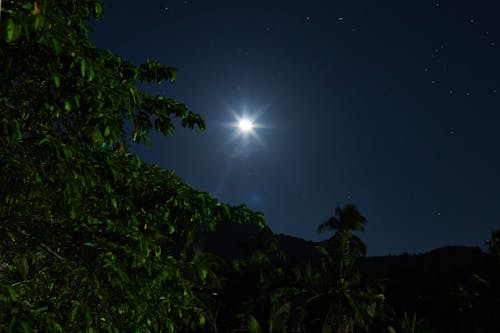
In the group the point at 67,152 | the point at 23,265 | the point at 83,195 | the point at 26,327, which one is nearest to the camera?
the point at 26,327

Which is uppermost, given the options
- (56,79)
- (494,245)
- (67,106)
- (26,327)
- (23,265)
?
(494,245)

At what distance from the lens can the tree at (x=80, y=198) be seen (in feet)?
11.9

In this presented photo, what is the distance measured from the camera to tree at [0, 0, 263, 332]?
362 cm

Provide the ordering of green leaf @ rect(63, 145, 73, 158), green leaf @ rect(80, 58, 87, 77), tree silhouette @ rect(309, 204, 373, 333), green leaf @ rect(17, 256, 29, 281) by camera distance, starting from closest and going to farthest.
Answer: green leaf @ rect(63, 145, 73, 158), green leaf @ rect(80, 58, 87, 77), green leaf @ rect(17, 256, 29, 281), tree silhouette @ rect(309, 204, 373, 333)

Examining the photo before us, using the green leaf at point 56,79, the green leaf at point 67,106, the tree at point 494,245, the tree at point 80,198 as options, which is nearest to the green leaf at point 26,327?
the tree at point 80,198

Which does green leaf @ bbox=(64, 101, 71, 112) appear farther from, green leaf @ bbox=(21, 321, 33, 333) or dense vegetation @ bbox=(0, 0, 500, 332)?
green leaf @ bbox=(21, 321, 33, 333)

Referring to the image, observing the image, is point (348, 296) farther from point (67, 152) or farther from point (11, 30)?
point (11, 30)

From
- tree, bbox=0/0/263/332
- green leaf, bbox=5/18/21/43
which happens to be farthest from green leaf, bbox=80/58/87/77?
green leaf, bbox=5/18/21/43

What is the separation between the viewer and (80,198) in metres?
4.30

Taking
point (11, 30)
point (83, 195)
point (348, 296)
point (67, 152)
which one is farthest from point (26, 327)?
point (348, 296)

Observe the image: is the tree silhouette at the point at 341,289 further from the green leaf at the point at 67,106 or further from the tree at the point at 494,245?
the green leaf at the point at 67,106

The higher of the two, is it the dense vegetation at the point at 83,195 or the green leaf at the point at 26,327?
the dense vegetation at the point at 83,195

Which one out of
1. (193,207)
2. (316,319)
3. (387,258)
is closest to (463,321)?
(316,319)

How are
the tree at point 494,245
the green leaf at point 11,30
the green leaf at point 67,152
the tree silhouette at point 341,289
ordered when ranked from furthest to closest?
the tree at point 494,245
the tree silhouette at point 341,289
the green leaf at point 67,152
the green leaf at point 11,30
